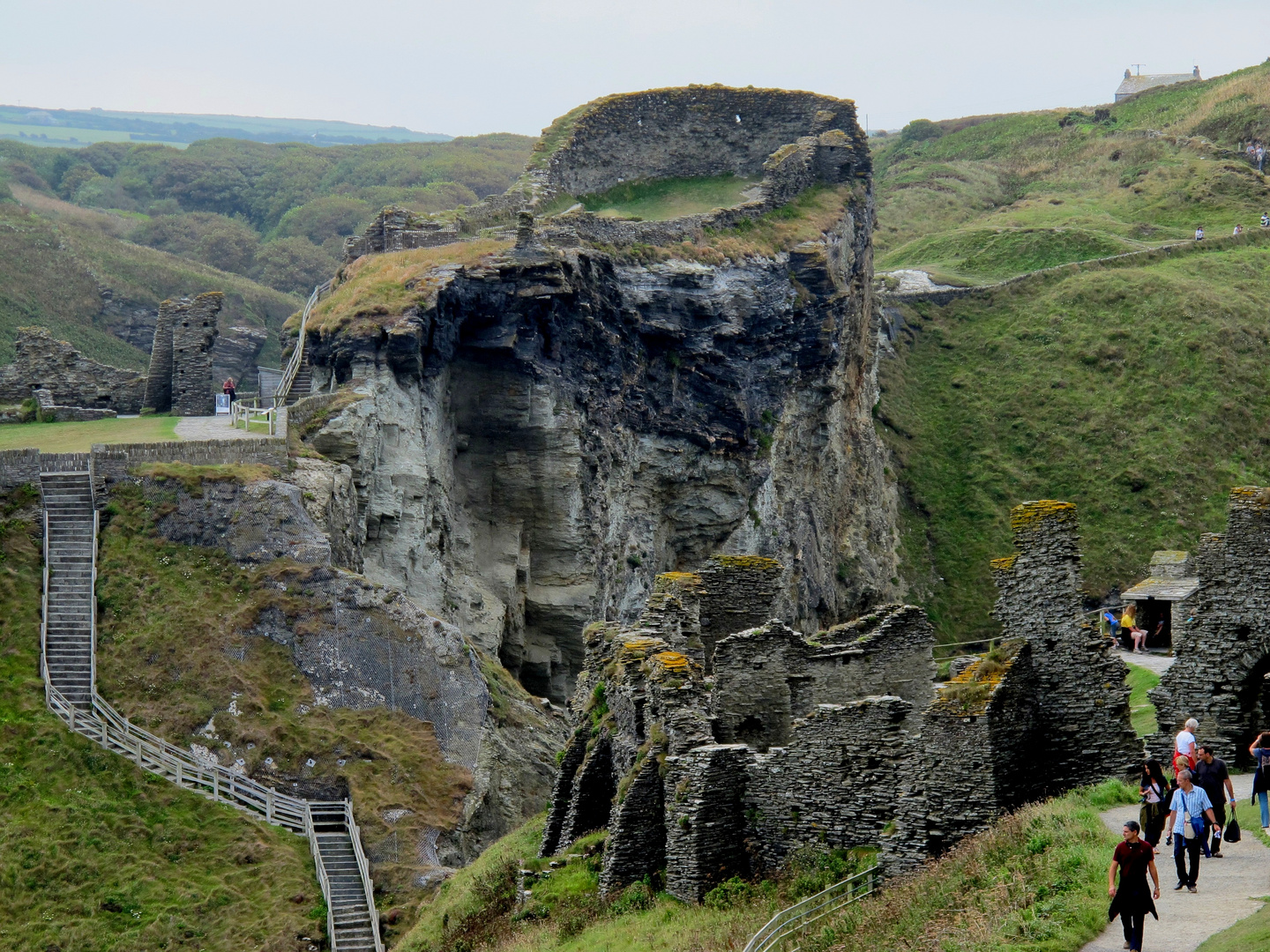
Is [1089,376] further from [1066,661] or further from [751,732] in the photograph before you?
[1066,661]

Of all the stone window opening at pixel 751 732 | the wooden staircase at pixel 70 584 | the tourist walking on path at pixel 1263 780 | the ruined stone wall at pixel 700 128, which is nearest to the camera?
the tourist walking on path at pixel 1263 780

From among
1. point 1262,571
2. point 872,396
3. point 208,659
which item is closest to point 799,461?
point 872,396

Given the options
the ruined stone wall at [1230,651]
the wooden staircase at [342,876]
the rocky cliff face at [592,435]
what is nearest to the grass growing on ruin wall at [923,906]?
the ruined stone wall at [1230,651]

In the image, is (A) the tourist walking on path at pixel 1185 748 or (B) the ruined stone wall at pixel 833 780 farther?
(B) the ruined stone wall at pixel 833 780

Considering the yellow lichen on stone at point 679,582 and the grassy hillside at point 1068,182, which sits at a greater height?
the grassy hillside at point 1068,182

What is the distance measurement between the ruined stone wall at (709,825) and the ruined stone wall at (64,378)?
37607 millimetres

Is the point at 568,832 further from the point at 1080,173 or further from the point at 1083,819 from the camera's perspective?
the point at 1080,173

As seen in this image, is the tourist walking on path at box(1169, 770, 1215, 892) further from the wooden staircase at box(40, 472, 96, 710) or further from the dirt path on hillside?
the wooden staircase at box(40, 472, 96, 710)

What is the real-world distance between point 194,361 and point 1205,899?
44.4 metres

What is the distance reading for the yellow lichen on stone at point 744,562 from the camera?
27.2 m

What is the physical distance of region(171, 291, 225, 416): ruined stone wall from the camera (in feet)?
177

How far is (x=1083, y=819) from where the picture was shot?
17.3 metres

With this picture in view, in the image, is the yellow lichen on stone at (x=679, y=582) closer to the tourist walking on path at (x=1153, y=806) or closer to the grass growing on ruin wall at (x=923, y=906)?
the grass growing on ruin wall at (x=923, y=906)

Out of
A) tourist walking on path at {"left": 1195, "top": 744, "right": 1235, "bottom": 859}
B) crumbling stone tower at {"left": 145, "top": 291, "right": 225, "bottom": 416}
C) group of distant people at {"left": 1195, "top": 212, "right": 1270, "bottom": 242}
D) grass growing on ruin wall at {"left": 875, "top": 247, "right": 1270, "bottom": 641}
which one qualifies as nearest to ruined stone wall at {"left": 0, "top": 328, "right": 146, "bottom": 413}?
crumbling stone tower at {"left": 145, "top": 291, "right": 225, "bottom": 416}
